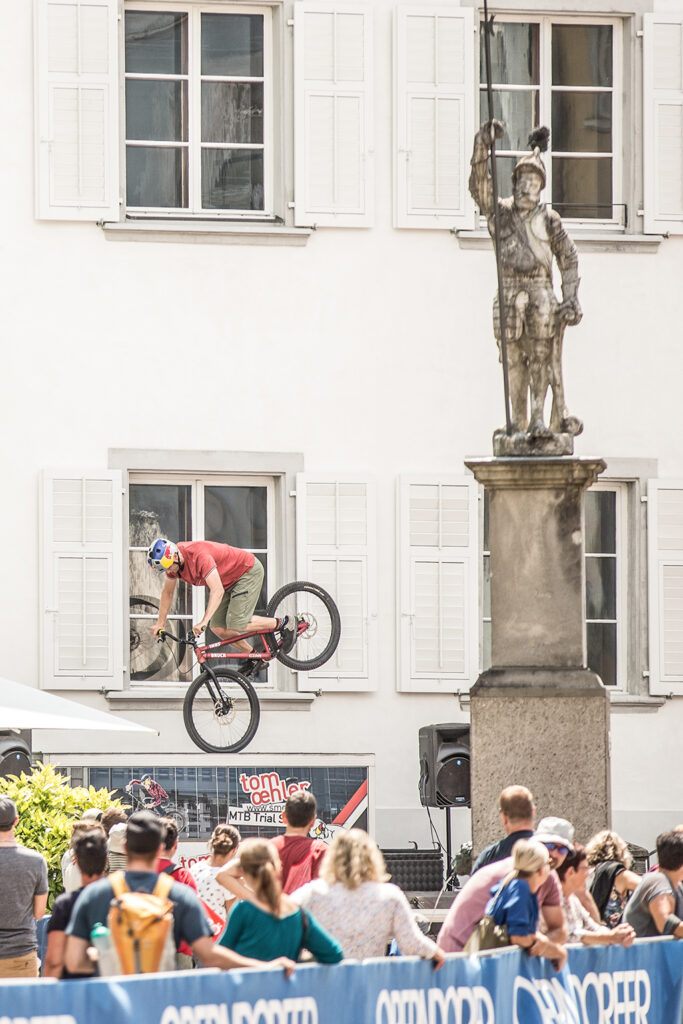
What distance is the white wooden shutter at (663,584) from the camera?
1625 centimetres

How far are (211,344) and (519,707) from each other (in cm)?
600

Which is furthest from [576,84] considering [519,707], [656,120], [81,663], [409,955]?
[409,955]

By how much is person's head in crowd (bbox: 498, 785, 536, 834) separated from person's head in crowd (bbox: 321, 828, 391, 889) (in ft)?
2.88

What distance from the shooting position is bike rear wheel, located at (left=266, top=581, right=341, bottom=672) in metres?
15.3

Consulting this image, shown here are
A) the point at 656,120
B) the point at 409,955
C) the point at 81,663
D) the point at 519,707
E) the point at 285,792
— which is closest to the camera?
the point at 409,955

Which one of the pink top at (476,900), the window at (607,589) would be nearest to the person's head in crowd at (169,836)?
the pink top at (476,900)

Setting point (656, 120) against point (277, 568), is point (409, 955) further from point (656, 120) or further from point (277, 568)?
point (656, 120)

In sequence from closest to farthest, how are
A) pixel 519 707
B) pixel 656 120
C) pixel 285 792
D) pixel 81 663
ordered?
pixel 519 707 → pixel 285 792 → pixel 81 663 → pixel 656 120

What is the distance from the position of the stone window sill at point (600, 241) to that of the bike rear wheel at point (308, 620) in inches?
119

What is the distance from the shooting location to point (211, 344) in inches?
629

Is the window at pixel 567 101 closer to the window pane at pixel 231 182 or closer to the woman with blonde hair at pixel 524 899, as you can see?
the window pane at pixel 231 182

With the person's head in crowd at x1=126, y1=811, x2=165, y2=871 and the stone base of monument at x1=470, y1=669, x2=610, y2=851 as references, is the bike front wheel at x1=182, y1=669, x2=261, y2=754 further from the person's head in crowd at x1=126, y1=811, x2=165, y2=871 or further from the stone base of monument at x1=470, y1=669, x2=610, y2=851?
the person's head in crowd at x1=126, y1=811, x2=165, y2=871

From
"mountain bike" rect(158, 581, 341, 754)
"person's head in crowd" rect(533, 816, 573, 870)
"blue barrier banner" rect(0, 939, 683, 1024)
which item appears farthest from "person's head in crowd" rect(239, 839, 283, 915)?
"mountain bike" rect(158, 581, 341, 754)

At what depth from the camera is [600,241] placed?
53.6 ft
